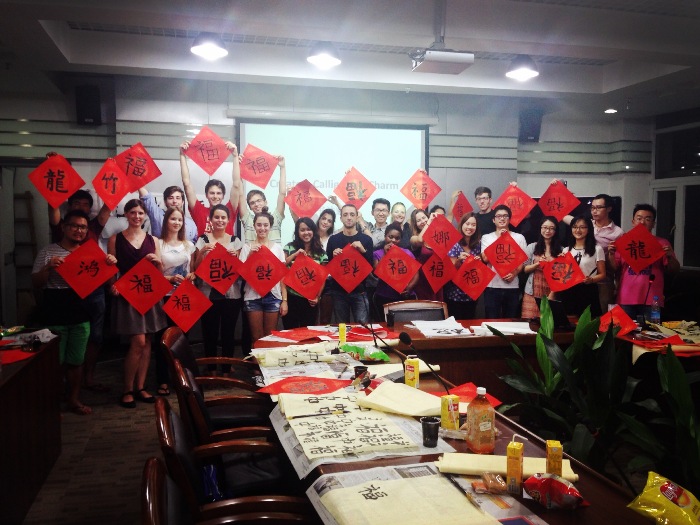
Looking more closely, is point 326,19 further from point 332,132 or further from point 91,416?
point 91,416

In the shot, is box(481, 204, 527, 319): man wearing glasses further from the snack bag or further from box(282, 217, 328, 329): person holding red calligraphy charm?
the snack bag

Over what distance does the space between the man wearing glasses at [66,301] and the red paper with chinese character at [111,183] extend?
10.4 inches

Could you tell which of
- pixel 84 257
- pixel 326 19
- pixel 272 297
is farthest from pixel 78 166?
pixel 326 19

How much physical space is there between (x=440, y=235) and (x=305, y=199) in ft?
4.04

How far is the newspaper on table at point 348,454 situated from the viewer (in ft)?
5.42

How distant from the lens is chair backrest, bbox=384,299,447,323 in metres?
4.04

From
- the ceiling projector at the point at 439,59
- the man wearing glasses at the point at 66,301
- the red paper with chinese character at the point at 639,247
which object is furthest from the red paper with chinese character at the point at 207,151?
the red paper with chinese character at the point at 639,247

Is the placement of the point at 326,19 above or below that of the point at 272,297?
above

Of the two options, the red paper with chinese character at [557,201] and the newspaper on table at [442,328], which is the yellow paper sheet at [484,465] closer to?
the newspaper on table at [442,328]

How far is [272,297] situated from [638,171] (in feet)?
18.9

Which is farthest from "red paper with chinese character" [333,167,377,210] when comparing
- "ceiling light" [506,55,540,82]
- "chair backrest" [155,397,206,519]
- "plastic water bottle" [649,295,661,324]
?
"chair backrest" [155,397,206,519]

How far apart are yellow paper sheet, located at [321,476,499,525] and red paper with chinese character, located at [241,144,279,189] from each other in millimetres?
3570

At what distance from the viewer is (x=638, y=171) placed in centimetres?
776

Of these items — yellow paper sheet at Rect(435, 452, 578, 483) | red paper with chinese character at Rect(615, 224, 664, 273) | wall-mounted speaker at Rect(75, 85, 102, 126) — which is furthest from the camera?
wall-mounted speaker at Rect(75, 85, 102, 126)
